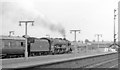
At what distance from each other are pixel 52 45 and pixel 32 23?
1176 cm

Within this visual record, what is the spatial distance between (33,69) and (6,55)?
25.2 m

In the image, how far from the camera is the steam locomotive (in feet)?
109

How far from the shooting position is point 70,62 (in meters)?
14.8

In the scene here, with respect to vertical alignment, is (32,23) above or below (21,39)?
above

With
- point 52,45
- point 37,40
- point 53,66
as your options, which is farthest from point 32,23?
point 53,66

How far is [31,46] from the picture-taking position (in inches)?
1550

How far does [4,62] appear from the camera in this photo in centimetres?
2197

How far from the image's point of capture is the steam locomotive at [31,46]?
109ft

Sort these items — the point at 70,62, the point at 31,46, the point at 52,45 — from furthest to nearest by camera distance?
1. the point at 52,45
2. the point at 31,46
3. the point at 70,62

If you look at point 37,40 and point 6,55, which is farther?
point 37,40

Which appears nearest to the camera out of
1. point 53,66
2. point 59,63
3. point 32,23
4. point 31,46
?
point 53,66

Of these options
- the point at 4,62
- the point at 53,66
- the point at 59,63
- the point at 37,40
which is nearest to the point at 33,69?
the point at 53,66

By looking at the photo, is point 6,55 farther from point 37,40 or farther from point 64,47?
point 64,47

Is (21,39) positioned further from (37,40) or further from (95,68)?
(95,68)
